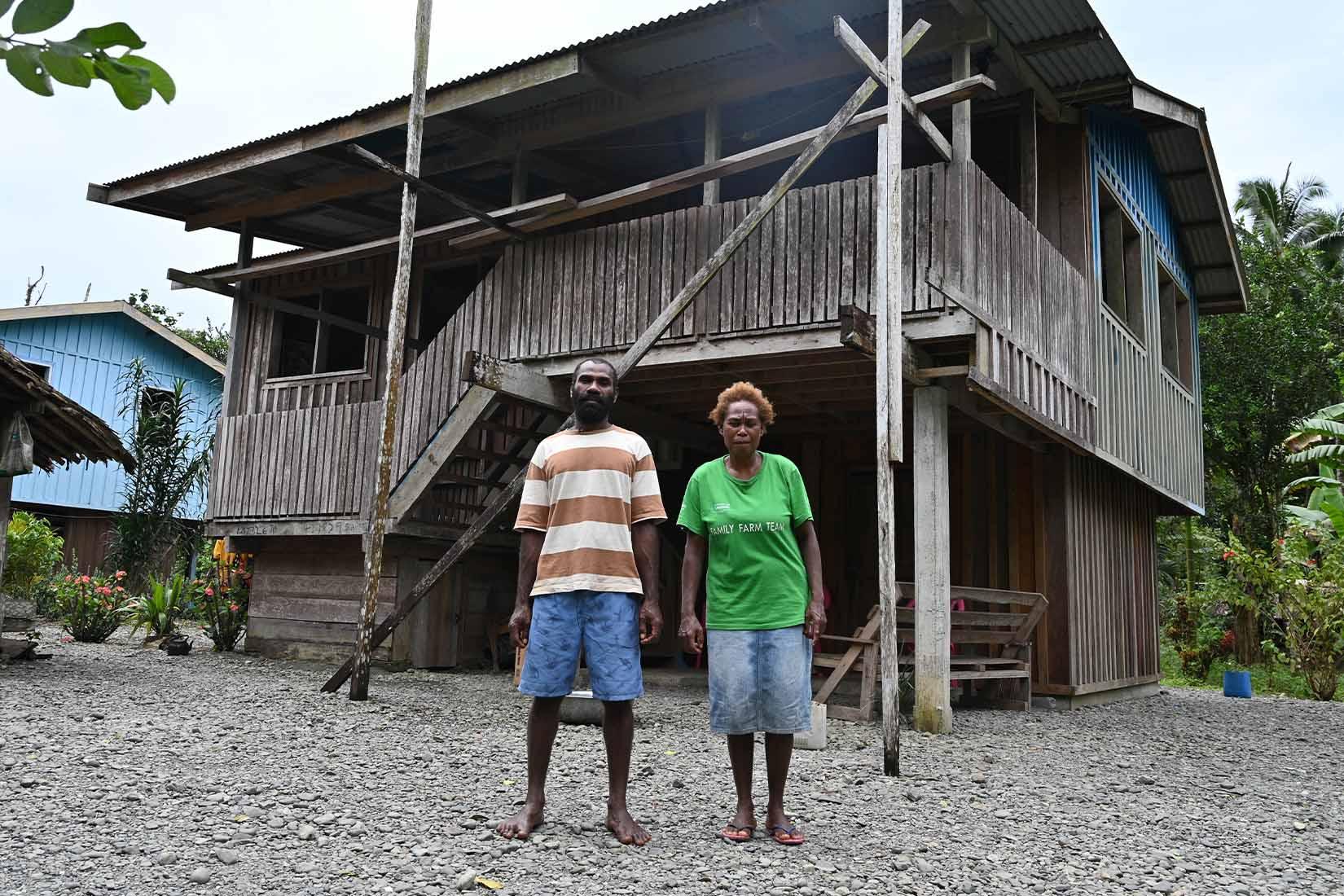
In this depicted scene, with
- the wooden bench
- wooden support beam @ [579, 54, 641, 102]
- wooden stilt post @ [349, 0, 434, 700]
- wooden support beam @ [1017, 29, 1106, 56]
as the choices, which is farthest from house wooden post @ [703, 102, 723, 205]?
the wooden bench

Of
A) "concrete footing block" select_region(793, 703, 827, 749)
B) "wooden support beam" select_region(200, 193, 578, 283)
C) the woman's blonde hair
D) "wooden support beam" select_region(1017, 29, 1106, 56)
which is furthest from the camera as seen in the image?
"wooden support beam" select_region(200, 193, 578, 283)

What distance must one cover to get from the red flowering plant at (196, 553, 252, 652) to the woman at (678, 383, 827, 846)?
10.1 metres

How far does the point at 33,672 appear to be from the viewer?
30.8 feet

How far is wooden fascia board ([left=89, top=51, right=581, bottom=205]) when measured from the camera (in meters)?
8.90

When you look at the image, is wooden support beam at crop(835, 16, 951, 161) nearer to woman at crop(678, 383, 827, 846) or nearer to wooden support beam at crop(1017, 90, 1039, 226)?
wooden support beam at crop(1017, 90, 1039, 226)

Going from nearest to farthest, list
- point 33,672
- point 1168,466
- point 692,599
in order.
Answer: point 692,599 < point 33,672 < point 1168,466

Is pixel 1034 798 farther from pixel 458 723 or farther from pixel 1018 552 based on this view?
pixel 1018 552

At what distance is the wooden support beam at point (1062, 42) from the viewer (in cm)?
884

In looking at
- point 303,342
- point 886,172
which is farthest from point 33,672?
point 886,172

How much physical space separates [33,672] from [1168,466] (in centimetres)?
1203

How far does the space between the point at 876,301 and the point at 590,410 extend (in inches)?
162

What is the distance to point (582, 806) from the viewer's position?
473 centimetres

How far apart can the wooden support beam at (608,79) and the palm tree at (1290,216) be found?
23780 mm

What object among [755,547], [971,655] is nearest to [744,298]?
[971,655]
